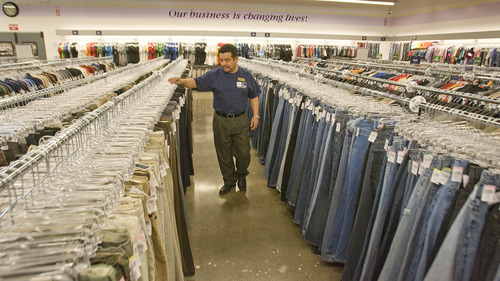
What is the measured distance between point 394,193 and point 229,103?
2373mm

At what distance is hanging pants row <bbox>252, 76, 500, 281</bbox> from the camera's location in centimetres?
138

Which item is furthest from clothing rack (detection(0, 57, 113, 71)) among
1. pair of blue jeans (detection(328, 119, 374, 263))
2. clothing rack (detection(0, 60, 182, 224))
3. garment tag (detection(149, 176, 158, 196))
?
pair of blue jeans (detection(328, 119, 374, 263))

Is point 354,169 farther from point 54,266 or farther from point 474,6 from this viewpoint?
point 474,6

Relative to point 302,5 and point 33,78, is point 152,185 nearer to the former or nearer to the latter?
point 33,78

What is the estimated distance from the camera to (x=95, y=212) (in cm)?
107

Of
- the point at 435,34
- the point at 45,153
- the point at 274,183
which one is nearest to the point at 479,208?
the point at 45,153

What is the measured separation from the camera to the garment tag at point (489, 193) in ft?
4.29

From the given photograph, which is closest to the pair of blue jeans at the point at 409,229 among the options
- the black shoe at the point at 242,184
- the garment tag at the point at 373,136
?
the garment tag at the point at 373,136

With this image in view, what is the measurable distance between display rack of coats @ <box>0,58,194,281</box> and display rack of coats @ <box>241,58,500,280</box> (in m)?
1.26

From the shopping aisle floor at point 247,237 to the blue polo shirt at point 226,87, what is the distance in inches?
45.7

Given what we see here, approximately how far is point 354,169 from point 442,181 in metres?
0.82

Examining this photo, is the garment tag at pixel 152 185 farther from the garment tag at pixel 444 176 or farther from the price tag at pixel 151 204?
the garment tag at pixel 444 176

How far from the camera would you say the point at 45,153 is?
1100mm

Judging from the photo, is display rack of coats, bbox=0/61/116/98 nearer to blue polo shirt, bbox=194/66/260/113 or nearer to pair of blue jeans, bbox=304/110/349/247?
blue polo shirt, bbox=194/66/260/113
